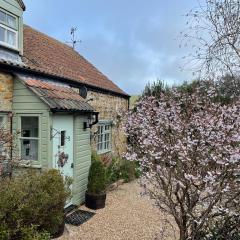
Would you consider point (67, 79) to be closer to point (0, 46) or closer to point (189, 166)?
point (0, 46)

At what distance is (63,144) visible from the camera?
8891 millimetres

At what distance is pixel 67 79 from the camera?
10555 mm

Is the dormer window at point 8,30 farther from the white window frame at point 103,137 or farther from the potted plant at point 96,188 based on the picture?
the white window frame at point 103,137

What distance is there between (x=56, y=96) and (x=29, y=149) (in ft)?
5.16

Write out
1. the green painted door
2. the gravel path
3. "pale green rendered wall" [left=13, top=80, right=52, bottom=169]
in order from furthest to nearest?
the green painted door, "pale green rendered wall" [left=13, top=80, right=52, bottom=169], the gravel path

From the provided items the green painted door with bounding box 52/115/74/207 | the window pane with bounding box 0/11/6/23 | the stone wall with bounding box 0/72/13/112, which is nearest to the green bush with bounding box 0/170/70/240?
the green painted door with bounding box 52/115/74/207

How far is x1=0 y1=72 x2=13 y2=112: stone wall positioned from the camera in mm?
7926

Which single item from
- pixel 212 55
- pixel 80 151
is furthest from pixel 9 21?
pixel 212 55

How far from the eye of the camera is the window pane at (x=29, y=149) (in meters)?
8.49

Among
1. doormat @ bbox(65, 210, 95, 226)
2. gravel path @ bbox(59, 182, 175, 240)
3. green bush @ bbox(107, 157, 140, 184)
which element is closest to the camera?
gravel path @ bbox(59, 182, 175, 240)

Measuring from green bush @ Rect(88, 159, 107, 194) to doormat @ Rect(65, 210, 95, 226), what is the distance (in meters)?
0.77

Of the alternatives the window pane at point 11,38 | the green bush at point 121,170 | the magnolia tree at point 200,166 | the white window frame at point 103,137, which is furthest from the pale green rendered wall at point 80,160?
the magnolia tree at point 200,166

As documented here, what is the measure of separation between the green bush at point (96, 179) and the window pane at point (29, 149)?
2.00m

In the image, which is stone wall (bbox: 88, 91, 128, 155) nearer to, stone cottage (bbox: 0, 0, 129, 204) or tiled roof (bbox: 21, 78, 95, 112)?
stone cottage (bbox: 0, 0, 129, 204)
